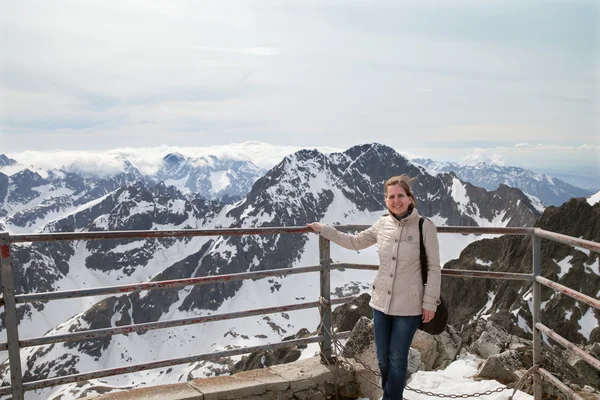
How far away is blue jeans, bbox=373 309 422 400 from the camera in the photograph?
4645 mm

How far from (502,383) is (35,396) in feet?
607

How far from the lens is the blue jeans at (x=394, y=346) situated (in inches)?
183

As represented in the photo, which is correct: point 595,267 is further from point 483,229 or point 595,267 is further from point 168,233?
point 168,233

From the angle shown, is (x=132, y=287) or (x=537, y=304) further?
(x=537, y=304)

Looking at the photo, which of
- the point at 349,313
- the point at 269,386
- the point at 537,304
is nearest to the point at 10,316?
the point at 269,386

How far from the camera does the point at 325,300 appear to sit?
5918 mm

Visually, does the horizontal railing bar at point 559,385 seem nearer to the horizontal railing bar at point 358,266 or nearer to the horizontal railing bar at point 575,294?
the horizontal railing bar at point 575,294

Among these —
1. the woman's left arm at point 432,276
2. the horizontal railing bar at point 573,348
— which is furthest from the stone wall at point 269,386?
the horizontal railing bar at point 573,348

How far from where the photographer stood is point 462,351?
11.3m

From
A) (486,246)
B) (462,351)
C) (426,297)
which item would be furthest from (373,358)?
(486,246)

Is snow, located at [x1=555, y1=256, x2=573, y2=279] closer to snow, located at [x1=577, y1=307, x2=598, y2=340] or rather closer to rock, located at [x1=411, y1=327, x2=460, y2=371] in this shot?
snow, located at [x1=577, y1=307, x2=598, y2=340]

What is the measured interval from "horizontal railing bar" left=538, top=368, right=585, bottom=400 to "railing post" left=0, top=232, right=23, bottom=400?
5.33 m

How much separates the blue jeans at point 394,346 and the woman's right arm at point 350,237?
2.52 ft

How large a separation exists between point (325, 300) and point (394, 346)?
4.54 ft
